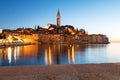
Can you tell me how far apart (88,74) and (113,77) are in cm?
47

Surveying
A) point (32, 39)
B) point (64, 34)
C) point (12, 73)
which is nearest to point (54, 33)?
point (64, 34)

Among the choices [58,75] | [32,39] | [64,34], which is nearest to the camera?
[58,75]

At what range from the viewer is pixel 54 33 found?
168 m

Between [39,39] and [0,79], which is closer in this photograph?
[0,79]

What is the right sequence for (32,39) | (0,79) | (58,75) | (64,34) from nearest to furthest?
1. (0,79)
2. (58,75)
3. (32,39)
4. (64,34)

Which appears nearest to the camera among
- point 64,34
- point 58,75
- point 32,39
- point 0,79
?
point 0,79

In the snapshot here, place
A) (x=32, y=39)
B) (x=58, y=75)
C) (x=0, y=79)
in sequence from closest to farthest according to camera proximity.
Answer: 1. (x=0, y=79)
2. (x=58, y=75)
3. (x=32, y=39)

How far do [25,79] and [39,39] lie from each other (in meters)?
158

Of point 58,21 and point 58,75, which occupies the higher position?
point 58,21

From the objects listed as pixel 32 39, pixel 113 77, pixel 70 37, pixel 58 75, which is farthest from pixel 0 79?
pixel 70 37

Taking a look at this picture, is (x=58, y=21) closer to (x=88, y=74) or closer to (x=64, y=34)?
(x=64, y=34)

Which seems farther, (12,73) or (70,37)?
(70,37)

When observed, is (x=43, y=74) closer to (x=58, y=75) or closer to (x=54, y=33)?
(x=58, y=75)

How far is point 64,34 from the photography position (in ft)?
558
